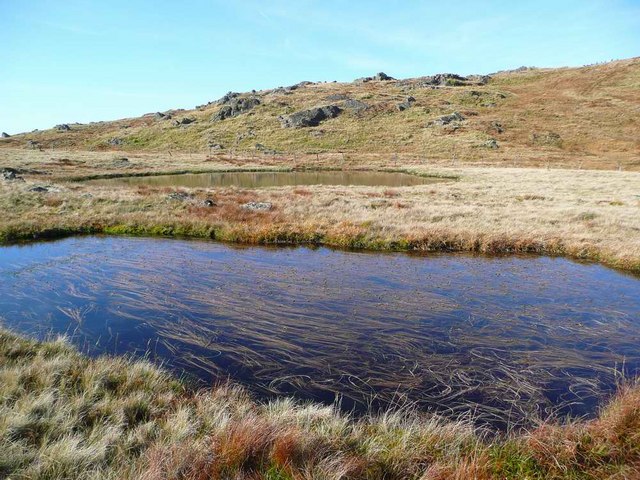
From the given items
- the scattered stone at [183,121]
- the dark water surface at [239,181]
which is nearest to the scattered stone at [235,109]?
the scattered stone at [183,121]

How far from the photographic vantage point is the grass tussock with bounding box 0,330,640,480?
5.12 metres

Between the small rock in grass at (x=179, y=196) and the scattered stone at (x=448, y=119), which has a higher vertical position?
the scattered stone at (x=448, y=119)

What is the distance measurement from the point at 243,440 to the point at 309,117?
373 feet

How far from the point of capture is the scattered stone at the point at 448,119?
103 metres

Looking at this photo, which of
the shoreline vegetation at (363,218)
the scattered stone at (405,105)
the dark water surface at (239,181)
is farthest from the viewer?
the scattered stone at (405,105)

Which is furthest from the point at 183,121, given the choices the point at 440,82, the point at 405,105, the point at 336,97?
the point at 440,82

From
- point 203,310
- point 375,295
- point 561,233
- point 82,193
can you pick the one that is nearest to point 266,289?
point 203,310

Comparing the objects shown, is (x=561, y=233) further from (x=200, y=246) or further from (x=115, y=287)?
(x=115, y=287)

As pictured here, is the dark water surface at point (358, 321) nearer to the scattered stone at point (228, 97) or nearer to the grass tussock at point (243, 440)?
the grass tussock at point (243, 440)

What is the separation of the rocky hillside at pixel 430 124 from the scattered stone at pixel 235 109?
12.5 inches

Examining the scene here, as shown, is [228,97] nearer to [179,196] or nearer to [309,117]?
[309,117]

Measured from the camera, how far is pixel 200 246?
809 inches

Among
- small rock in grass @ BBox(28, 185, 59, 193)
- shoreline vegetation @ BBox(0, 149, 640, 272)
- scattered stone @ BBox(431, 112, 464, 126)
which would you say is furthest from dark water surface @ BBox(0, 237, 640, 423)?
scattered stone @ BBox(431, 112, 464, 126)

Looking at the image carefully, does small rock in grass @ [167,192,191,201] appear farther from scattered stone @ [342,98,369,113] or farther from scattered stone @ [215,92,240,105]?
scattered stone @ [215,92,240,105]
